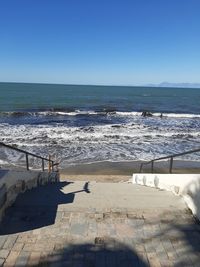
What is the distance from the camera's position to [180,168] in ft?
59.7

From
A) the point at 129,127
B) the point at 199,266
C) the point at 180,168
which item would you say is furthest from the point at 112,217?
the point at 129,127

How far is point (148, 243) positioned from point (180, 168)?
1476cm

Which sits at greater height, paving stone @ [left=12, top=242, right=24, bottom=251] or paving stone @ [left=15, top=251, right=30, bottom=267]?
paving stone @ [left=15, top=251, right=30, bottom=267]

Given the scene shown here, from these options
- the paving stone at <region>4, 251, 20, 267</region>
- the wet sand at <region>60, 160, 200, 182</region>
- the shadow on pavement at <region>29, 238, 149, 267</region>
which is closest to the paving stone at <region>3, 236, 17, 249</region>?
the paving stone at <region>4, 251, 20, 267</region>

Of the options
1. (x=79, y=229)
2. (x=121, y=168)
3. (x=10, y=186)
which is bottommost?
(x=121, y=168)

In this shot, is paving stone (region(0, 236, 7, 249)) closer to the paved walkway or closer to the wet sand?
the paved walkway

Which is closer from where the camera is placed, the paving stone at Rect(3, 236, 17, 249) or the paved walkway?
the paved walkway

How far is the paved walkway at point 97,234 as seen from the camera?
142 inches

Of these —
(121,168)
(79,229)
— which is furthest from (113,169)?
(79,229)

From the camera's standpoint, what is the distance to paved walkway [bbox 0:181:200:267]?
11.8 ft

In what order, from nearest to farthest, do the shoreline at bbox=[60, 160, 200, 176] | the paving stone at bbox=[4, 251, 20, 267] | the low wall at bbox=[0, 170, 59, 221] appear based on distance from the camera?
the paving stone at bbox=[4, 251, 20, 267]
the low wall at bbox=[0, 170, 59, 221]
the shoreline at bbox=[60, 160, 200, 176]

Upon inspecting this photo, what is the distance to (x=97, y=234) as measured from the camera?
13.6 feet

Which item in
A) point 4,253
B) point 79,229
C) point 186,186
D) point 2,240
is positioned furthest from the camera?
point 186,186

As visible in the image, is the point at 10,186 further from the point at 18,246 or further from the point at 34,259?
the point at 34,259
